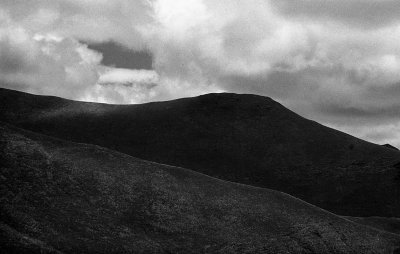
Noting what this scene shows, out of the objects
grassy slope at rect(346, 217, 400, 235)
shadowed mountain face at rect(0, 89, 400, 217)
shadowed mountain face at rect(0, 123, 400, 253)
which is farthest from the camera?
shadowed mountain face at rect(0, 89, 400, 217)

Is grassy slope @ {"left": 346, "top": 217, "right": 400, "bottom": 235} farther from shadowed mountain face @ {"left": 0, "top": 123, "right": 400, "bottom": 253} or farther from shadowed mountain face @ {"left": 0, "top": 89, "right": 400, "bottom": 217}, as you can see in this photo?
shadowed mountain face @ {"left": 0, "top": 89, "right": 400, "bottom": 217}

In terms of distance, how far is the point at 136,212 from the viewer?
44094 millimetres

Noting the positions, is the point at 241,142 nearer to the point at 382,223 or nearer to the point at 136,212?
the point at 382,223

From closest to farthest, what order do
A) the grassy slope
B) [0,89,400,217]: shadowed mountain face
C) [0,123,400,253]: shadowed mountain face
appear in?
[0,123,400,253]: shadowed mountain face < the grassy slope < [0,89,400,217]: shadowed mountain face

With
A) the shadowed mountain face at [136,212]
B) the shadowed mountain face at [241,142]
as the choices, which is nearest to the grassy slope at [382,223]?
the shadowed mountain face at [136,212]

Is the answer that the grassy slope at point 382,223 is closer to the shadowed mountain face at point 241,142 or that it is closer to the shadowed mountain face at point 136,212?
the shadowed mountain face at point 136,212

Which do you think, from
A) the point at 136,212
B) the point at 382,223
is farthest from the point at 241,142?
the point at 136,212

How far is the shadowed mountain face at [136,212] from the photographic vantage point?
119ft

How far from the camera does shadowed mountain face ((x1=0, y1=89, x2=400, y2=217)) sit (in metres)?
97.2

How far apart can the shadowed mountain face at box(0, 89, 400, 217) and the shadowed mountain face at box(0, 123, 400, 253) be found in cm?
4306

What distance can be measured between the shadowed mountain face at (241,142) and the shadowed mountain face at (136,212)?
141 ft

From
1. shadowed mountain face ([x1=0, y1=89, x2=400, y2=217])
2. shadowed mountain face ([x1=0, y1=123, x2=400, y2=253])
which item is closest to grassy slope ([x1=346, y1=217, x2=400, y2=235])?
shadowed mountain face ([x1=0, y1=123, x2=400, y2=253])

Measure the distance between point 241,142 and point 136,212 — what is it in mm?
71912

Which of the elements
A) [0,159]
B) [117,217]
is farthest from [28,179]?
[117,217]
